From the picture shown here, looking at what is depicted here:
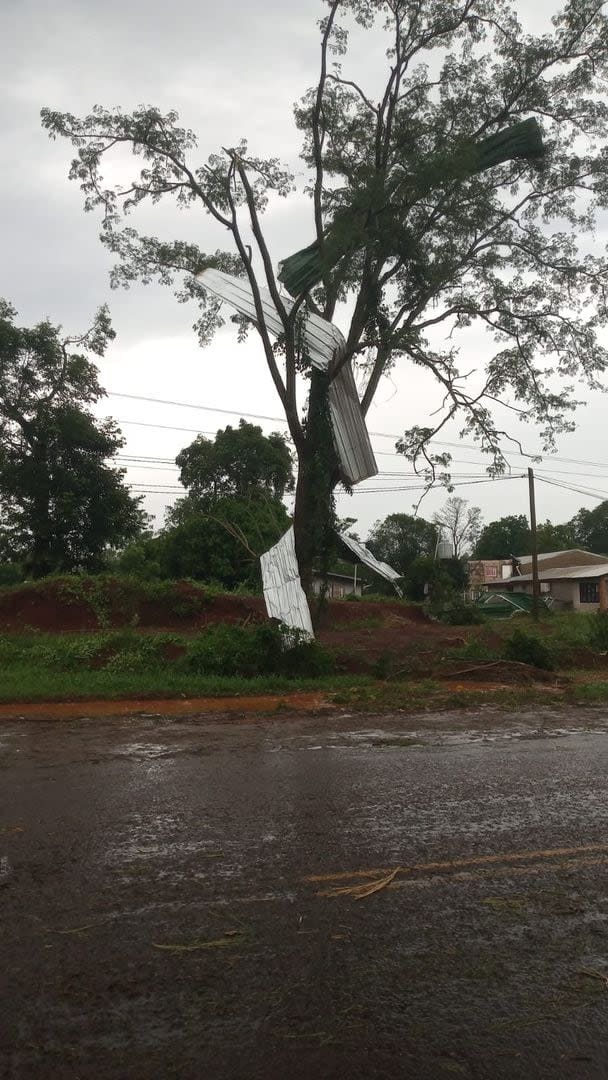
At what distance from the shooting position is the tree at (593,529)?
91.1 m

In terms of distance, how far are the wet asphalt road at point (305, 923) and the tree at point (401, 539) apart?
149ft

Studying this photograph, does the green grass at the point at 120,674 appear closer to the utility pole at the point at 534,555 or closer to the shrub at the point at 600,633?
the shrub at the point at 600,633

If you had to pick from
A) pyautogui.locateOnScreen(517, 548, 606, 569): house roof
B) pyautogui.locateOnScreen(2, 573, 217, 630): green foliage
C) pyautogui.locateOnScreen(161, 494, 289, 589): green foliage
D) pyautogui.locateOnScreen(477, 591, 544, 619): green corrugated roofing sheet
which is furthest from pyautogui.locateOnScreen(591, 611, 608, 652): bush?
pyautogui.locateOnScreen(517, 548, 606, 569): house roof

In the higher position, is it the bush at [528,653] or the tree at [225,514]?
the tree at [225,514]

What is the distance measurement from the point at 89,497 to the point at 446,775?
1087 inches

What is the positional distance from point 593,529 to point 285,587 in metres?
81.9

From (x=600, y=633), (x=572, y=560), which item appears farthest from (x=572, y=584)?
(x=600, y=633)

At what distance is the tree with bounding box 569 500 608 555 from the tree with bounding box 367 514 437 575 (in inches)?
1217

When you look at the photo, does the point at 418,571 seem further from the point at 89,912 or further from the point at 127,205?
the point at 89,912

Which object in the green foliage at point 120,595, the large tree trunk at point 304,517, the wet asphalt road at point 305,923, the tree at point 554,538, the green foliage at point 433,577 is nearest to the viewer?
the wet asphalt road at point 305,923

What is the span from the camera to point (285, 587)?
18469 millimetres

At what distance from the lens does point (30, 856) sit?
4.72m

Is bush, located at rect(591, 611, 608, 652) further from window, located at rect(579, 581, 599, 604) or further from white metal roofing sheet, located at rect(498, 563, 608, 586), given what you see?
window, located at rect(579, 581, 599, 604)

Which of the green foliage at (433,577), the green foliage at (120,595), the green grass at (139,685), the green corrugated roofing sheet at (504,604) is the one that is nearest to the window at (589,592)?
the green corrugated roofing sheet at (504,604)
